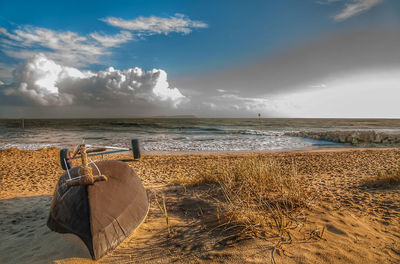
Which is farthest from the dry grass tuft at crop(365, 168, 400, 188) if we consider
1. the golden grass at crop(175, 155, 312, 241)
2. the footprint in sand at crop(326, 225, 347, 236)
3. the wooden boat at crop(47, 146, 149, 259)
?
the wooden boat at crop(47, 146, 149, 259)

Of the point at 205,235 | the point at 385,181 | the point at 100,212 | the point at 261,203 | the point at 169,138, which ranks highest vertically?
the point at 100,212

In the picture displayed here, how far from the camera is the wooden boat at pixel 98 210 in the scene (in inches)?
116

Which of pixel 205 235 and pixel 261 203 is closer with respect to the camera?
pixel 205 235

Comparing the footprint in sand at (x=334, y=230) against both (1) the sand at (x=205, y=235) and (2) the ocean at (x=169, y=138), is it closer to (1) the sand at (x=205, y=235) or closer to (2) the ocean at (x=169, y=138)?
(1) the sand at (x=205, y=235)

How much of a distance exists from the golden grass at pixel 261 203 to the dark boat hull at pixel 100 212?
1712mm

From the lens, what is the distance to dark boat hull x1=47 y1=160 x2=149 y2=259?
9.63 ft

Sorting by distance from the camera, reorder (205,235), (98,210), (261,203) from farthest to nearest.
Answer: (261,203) < (205,235) < (98,210)

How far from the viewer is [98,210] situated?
307cm

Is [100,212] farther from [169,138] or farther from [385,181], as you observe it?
[169,138]

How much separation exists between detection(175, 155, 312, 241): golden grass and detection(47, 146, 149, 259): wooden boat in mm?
1726

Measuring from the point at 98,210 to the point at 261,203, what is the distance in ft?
9.70

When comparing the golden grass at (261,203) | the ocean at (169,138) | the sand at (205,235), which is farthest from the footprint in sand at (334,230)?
the ocean at (169,138)

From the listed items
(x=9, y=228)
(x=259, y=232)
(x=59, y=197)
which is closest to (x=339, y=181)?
(x=259, y=232)

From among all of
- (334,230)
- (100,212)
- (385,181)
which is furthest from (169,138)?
(334,230)
